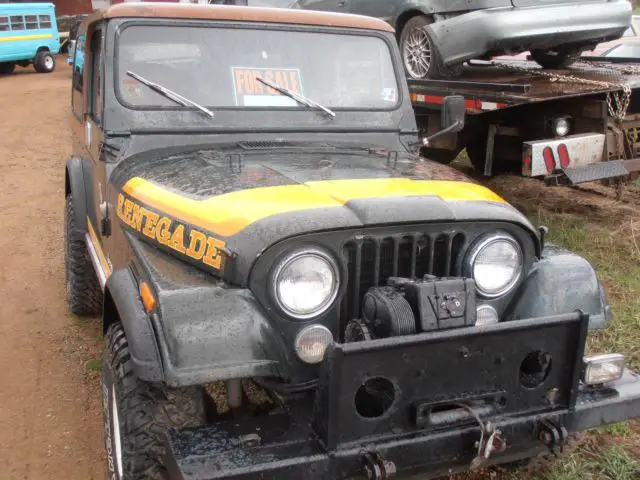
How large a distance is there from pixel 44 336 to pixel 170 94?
6.57 ft

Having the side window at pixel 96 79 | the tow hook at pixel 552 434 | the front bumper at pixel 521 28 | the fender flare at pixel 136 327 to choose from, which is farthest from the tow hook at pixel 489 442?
the front bumper at pixel 521 28

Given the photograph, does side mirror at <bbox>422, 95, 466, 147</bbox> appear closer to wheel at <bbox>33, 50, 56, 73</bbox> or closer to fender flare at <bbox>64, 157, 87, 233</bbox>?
fender flare at <bbox>64, 157, 87, 233</bbox>

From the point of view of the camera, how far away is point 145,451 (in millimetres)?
2168

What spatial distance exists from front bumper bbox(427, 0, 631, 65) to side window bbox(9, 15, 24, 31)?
1512 centimetres

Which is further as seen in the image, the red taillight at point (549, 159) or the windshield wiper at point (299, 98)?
the red taillight at point (549, 159)

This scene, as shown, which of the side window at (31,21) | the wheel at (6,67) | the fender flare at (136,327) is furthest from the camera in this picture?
the wheel at (6,67)

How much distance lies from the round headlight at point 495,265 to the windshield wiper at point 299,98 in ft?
4.22

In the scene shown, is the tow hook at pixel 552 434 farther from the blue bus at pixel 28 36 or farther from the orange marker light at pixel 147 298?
the blue bus at pixel 28 36

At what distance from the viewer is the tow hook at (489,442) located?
6.60ft

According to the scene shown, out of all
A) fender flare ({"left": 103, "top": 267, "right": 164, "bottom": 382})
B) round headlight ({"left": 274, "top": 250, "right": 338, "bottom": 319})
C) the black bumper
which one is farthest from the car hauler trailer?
fender flare ({"left": 103, "top": 267, "right": 164, "bottom": 382})

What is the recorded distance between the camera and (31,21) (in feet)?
60.0

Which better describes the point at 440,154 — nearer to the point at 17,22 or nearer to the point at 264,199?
the point at 264,199

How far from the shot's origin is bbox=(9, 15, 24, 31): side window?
17750 millimetres

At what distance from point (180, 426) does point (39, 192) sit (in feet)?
21.5
